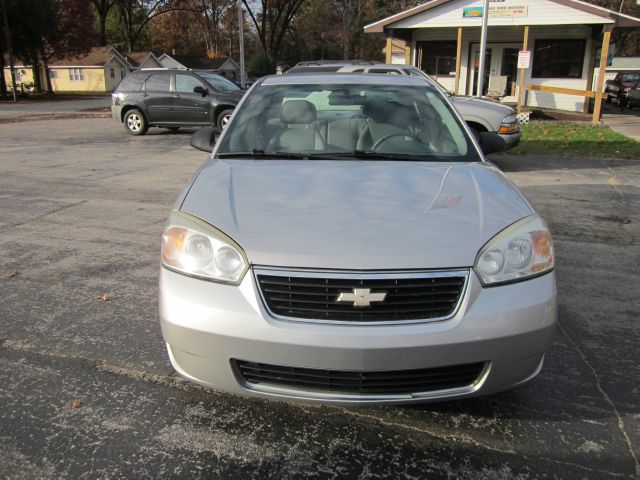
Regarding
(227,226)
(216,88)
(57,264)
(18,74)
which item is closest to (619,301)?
(227,226)

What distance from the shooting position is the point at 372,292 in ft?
7.16

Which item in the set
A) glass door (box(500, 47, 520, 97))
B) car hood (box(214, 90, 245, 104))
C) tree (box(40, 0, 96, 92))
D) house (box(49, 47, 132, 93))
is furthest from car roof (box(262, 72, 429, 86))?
house (box(49, 47, 132, 93))

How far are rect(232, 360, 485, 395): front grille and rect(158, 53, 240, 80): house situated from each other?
55758 mm

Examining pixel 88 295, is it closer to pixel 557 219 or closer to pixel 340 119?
pixel 340 119

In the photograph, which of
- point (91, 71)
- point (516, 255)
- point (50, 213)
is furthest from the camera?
point (91, 71)

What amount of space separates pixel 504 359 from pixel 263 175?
1605 millimetres

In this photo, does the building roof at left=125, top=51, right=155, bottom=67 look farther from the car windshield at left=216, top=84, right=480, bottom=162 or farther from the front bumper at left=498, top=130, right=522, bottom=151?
the car windshield at left=216, top=84, right=480, bottom=162

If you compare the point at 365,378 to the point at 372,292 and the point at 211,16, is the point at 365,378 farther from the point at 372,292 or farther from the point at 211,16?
the point at 211,16

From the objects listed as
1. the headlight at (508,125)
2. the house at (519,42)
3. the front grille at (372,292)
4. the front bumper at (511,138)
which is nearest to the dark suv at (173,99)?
the headlight at (508,125)

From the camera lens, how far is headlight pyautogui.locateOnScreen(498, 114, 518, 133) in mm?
8985

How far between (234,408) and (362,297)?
41.3 inches

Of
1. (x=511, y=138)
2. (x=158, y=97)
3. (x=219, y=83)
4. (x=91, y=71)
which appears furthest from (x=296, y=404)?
(x=91, y=71)

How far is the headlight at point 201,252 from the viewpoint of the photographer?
91.9 inches

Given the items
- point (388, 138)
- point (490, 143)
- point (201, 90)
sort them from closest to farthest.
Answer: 1. point (388, 138)
2. point (490, 143)
3. point (201, 90)
